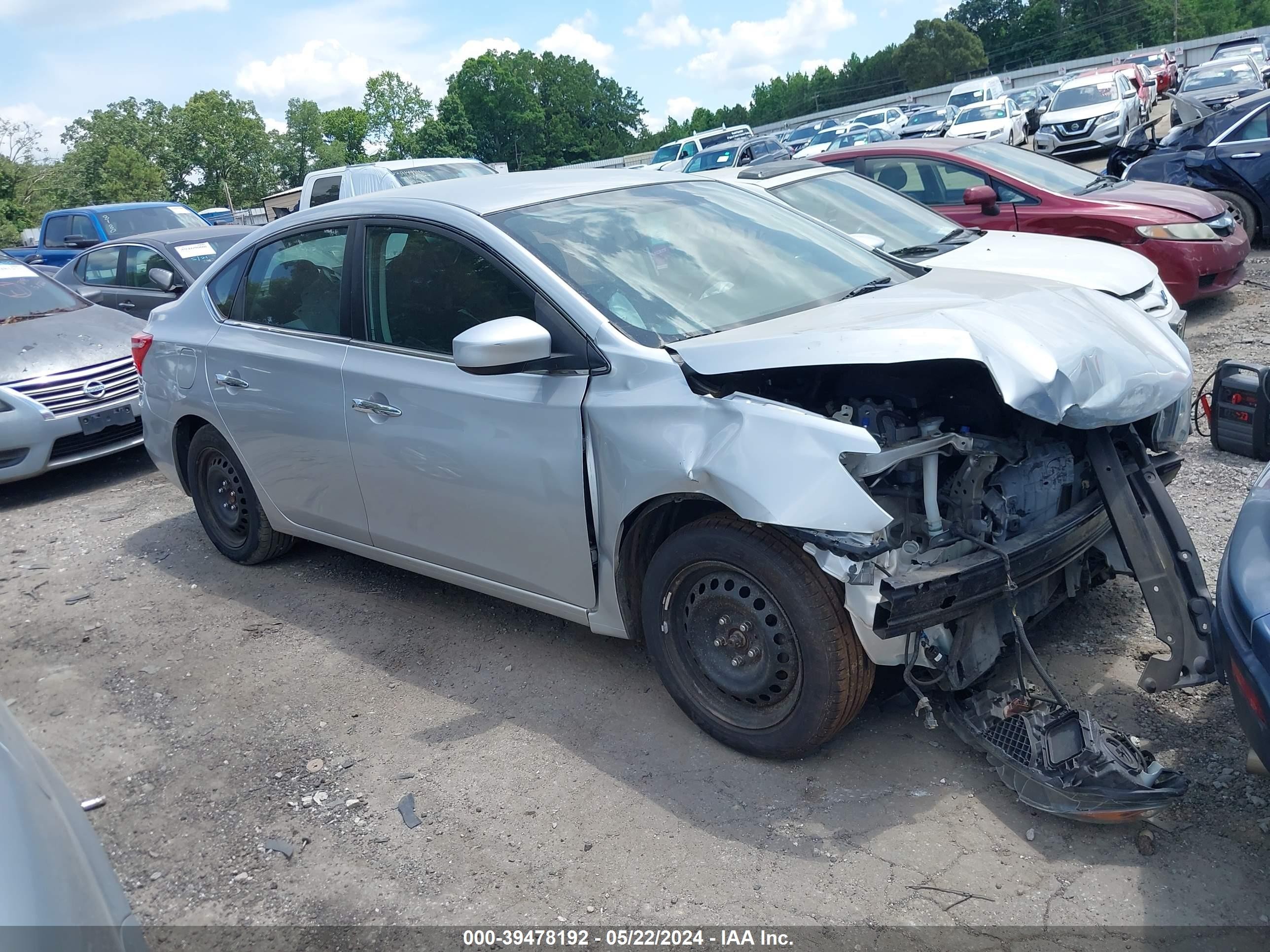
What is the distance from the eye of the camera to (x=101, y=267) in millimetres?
10680

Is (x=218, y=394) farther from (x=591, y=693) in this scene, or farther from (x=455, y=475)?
(x=591, y=693)

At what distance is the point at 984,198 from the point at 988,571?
6064 mm

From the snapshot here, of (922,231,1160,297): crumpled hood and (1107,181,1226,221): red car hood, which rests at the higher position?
(1107,181,1226,221): red car hood

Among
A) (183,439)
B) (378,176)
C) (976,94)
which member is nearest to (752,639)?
(183,439)

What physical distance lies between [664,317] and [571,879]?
5.88 feet

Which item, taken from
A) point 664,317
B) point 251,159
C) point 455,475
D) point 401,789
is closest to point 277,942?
point 401,789

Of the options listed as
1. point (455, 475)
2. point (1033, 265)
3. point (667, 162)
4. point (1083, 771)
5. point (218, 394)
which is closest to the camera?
point (1083, 771)

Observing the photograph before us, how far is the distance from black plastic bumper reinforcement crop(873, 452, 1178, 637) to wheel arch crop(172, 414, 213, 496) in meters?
3.79

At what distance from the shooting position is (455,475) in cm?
376

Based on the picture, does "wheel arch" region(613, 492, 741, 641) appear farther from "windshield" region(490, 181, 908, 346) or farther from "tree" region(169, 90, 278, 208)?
"tree" region(169, 90, 278, 208)

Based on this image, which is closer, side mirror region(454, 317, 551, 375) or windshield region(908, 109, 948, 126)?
side mirror region(454, 317, 551, 375)

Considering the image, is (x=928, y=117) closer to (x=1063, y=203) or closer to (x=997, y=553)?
(x=1063, y=203)

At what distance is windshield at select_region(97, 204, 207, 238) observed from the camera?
1356 centimetres

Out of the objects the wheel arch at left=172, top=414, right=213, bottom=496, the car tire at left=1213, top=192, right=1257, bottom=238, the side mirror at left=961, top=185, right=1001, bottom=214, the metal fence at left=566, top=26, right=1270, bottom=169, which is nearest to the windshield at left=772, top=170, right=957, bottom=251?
the side mirror at left=961, top=185, right=1001, bottom=214
